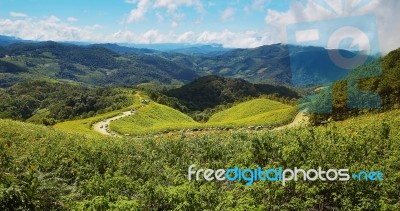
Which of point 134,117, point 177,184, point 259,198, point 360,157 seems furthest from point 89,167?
point 134,117

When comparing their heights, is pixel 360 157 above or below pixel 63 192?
above

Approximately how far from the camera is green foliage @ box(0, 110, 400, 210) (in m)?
11.7

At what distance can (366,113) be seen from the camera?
32.8 m

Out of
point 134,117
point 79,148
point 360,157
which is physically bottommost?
point 134,117

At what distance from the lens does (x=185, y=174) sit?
15.1 metres

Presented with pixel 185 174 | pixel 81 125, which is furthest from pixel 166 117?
pixel 185 174

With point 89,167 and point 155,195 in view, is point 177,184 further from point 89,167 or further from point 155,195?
point 89,167

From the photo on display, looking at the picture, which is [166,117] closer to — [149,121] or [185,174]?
[149,121]

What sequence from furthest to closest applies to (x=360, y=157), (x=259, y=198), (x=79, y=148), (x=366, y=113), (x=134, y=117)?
(x=134, y=117) → (x=366, y=113) → (x=79, y=148) → (x=360, y=157) → (x=259, y=198)

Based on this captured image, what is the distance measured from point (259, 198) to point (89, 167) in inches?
329

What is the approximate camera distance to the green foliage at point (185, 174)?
11.7 m

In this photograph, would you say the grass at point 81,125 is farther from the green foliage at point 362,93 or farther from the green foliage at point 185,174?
the green foliage at point 362,93

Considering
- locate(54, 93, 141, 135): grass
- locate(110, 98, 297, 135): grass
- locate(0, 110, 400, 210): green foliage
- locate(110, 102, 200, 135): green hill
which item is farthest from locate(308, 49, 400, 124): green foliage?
locate(54, 93, 141, 135): grass

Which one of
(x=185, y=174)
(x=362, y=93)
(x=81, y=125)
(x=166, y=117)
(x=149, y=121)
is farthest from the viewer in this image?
(x=166, y=117)
